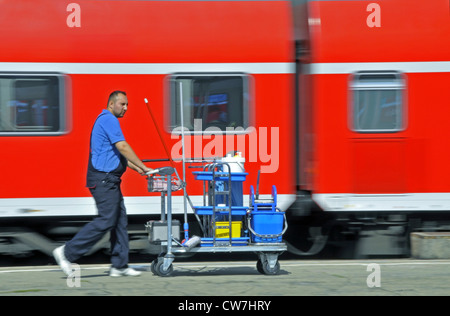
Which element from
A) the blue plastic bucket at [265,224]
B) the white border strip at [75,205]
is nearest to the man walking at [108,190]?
the blue plastic bucket at [265,224]

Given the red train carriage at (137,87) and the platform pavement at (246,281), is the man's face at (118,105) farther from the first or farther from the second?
the platform pavement at (246,281)

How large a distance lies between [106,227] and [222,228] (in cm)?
120

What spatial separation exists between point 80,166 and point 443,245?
451 centimetres

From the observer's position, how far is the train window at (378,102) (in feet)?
33.4

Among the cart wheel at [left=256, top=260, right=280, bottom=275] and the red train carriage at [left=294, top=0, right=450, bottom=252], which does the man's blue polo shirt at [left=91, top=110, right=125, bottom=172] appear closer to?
the cart wheel at [left=256, top=260, right=280, bottom=275]

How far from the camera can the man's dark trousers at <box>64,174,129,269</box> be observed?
27.3 ft

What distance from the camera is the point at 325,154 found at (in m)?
10.2

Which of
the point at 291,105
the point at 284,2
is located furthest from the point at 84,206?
the point at 284,2

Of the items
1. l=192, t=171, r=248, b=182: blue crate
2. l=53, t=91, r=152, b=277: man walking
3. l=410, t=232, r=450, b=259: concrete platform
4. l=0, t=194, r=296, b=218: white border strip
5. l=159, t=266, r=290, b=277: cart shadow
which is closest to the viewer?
l=53, t=91, r=152, b=277: man walking

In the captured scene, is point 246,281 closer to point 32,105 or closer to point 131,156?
point 131,156

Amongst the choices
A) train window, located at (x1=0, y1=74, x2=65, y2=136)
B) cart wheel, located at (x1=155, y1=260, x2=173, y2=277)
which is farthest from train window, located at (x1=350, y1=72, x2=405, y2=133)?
train window, located at (x1=0, y1=74, x2=65, y2=136)

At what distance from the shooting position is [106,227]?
8.34 meters

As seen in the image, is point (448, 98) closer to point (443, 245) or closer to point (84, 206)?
point (443, 245)

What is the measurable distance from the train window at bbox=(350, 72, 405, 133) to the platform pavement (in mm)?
1742
